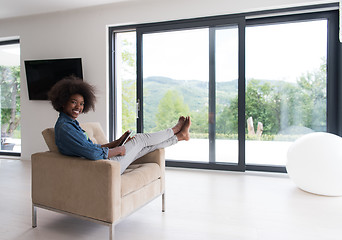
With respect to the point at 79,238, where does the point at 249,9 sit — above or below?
above

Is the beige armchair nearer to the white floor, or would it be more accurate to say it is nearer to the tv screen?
the white floor

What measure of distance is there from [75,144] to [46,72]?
322cm

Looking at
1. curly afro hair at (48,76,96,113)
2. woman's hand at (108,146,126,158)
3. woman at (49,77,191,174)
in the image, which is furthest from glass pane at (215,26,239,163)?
curly afro hair at (48,76,96,113)

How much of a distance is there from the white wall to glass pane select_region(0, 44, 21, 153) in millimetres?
417

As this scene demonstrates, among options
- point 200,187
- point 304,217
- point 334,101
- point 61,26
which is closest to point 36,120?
point 61,26

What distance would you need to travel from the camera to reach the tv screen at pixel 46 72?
432 centimetres

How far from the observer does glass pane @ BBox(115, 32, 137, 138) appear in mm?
4434

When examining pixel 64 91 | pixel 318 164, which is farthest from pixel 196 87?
pixel 64 91

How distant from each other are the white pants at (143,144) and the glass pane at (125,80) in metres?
1.96

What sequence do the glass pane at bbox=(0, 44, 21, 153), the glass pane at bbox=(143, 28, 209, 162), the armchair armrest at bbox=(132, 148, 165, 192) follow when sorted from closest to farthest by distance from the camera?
the armchair armrest at bbox=(132, 148, 165, 192), the glass pane at bbox=(143, 28, 209, 162), the glass pane at bbox=(0, 44, 21, 153)

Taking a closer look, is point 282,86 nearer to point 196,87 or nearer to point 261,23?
point 261,23

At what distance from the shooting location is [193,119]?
13.0ft

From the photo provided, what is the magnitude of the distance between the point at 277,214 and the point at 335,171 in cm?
87

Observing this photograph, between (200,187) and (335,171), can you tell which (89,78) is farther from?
(335,171)
